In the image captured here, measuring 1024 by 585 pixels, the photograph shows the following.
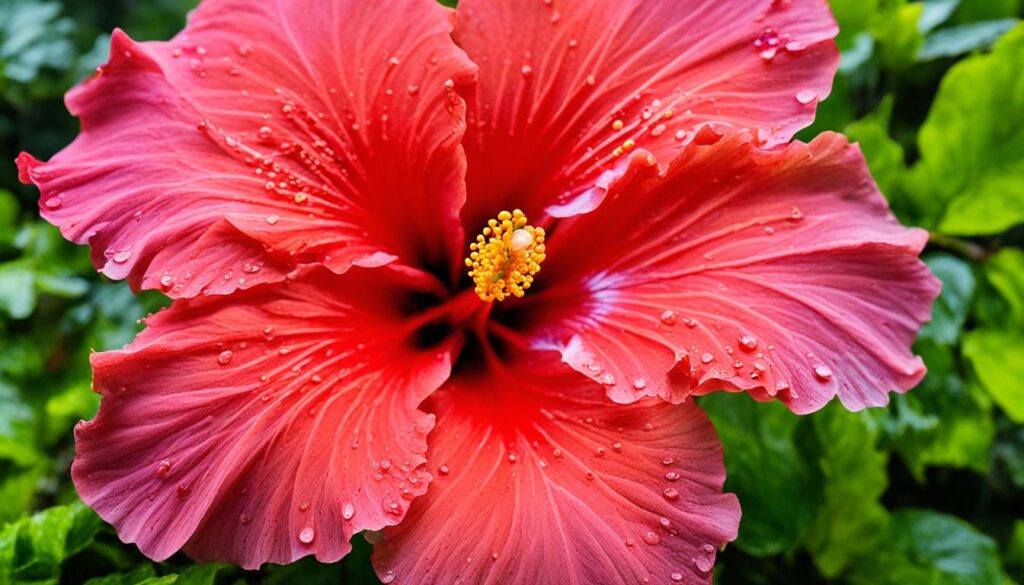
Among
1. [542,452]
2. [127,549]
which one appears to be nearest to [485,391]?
[542,452]

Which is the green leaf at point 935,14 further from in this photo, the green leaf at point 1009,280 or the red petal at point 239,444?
the red petal at point 239,444

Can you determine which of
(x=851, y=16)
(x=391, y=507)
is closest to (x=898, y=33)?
(x=851, y=16)

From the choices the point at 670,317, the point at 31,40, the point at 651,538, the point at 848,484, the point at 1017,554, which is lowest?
the point at 1017,554

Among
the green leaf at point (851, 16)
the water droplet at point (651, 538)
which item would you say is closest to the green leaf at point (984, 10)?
the green leaf at point (851, 16)

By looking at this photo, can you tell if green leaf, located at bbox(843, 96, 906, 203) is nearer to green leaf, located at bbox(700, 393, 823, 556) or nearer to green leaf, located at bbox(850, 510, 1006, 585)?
green leaf, located at bbox(700, 393, 823, 556)

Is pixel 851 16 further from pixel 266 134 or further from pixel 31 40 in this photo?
pixel 31 40
